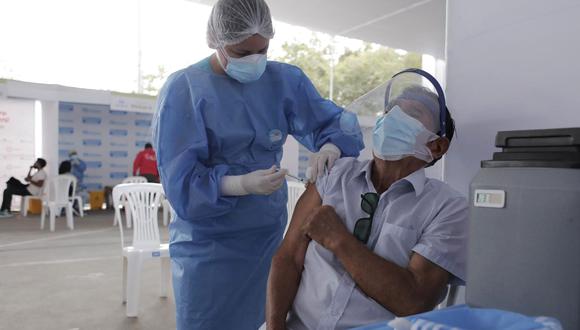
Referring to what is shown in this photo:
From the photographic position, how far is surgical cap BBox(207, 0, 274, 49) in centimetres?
156

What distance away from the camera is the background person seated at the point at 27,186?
28.1 ft

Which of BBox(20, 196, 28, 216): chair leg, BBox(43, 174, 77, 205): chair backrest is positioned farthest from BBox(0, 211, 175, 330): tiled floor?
BBox(20, 196, 28, 216): chair leg

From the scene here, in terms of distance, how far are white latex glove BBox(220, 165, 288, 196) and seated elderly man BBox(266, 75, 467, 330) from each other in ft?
0.38

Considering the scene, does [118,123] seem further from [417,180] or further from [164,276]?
[417,180]

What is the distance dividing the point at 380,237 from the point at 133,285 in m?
2.67

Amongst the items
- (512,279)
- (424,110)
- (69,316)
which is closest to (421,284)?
(512,279)

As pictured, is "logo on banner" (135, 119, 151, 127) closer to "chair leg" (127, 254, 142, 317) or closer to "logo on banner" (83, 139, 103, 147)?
"logo on banner" (83, 139, 103, 147)

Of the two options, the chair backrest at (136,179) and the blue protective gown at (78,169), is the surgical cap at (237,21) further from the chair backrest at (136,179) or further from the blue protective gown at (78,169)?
the blue protective gown at (78,169)

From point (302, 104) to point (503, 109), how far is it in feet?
2.33

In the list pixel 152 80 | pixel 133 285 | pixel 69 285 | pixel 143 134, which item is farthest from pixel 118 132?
pixel 152 80

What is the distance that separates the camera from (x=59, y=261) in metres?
5.09

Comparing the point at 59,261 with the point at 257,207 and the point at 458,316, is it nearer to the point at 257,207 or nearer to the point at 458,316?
the point at 257,207

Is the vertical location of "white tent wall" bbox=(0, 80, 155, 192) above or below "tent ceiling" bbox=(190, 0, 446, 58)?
below

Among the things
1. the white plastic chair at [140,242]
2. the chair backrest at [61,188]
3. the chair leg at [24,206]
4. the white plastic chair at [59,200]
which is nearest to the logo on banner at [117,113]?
the chair leg at [24,206]
